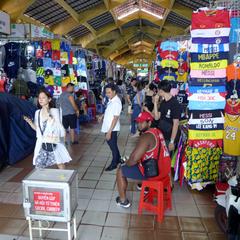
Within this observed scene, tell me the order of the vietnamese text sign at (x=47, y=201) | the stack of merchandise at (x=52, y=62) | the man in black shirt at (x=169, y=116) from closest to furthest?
1. the vietnamese text sign at (x=47, y=201)
2. the man in black shirt at (x=169, y=116)
3. the stack of merchandise at (x=52, y=62)

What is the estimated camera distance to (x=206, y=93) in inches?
155

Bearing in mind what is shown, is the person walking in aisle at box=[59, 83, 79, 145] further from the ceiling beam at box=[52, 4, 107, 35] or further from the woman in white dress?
the ceiling beam at box=[52, 4, 107, 35]

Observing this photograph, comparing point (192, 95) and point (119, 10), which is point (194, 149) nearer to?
point (192, 95)

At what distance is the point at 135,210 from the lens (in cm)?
361

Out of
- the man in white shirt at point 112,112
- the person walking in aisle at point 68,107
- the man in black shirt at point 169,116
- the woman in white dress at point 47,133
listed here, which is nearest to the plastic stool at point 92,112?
the person walking in aisle at point 68,107

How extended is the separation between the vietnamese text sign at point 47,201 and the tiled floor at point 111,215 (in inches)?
27.5

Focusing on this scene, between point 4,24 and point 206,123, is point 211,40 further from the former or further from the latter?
point 4,24

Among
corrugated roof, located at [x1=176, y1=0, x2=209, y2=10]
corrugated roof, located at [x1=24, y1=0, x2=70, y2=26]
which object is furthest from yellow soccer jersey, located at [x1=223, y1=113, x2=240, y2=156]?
corrugated roof, located at [x1=24, y1=0, x2=70, y2=26]

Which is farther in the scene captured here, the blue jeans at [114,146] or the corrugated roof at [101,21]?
the corrugated roof at [101,21]

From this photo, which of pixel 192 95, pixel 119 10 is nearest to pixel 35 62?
pixel 192 95

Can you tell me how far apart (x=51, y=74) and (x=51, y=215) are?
5.56 m

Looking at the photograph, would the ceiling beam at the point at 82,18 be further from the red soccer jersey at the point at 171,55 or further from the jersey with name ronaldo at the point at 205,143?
the jersey with name ronaldo at the point at 205,143

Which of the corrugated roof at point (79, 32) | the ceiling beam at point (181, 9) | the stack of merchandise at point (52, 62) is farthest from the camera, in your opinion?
the corrugated roof at point (79, 32)

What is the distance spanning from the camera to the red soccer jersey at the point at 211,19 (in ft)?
12.4
